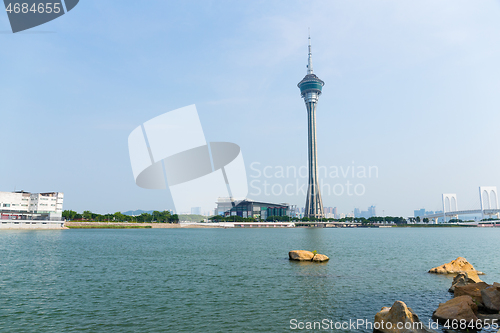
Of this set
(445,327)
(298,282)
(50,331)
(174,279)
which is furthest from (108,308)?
(445,327)

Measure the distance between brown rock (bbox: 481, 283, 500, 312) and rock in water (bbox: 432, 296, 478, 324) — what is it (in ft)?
7.47

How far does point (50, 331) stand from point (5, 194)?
171367 millimetres

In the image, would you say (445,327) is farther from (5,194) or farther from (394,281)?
(5,194)

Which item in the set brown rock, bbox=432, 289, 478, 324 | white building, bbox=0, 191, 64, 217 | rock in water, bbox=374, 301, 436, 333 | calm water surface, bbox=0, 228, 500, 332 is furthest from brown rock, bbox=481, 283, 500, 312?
white building, bbox=0, 191, 64, 217

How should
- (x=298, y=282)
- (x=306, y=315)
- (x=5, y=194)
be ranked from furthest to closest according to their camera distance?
(x=5, y=194), (x=298, y=282), (x=306, y=315)

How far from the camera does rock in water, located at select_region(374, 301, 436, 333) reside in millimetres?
18125

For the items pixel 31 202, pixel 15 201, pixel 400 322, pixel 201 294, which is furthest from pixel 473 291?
pixel 15 201

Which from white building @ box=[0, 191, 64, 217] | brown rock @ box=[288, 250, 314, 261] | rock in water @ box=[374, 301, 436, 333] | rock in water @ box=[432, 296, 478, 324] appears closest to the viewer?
rock in water @ box=[374, 301, 436, 333]

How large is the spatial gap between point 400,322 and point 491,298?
10651mm

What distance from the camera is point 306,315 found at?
75.2 ft

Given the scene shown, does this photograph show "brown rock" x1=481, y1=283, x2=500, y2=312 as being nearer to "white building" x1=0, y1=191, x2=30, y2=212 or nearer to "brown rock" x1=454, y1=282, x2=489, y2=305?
"brown rock" x1=454, y1=282, x2=489, y2=305

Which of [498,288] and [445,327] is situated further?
[498,288]

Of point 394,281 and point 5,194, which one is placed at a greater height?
point 5,194

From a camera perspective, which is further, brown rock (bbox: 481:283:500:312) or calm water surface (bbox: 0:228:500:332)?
brown rock (bbox: 481:283:500:312)
